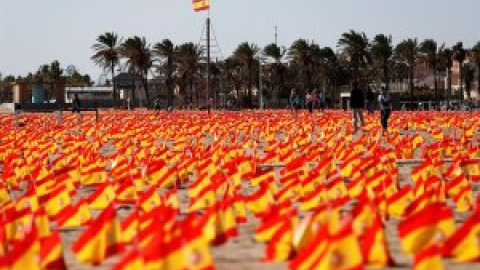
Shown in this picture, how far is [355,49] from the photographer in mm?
81562

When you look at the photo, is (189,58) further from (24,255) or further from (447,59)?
(24,255)

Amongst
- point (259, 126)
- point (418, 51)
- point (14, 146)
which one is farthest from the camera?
point (418, 51)

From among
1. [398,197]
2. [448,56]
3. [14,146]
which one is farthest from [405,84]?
[398,197]

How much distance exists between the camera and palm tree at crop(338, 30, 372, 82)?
8100 cm

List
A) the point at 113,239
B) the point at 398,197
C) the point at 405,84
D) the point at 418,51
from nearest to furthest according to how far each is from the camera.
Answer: the point at 113,239, the point at 398,197, the point at 418,51, the point at 405,84

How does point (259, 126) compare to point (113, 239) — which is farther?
point (259, 126)

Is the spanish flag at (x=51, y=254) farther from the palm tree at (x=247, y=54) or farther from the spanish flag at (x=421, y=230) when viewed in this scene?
the palm tree at (x=247, y=54)

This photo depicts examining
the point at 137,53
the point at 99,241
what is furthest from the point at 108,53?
the point at 99,241

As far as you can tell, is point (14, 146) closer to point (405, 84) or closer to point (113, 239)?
point (113, 239)

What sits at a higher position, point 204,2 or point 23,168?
point 204,2

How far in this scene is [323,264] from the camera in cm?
574

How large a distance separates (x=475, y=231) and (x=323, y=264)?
1677 mm

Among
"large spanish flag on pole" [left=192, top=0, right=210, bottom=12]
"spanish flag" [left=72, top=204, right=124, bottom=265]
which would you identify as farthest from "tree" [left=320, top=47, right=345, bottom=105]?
"spanish flag" [left=72, top=204, right=124, bottom=265]

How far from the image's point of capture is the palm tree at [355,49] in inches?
3189
